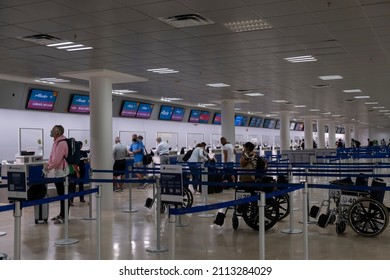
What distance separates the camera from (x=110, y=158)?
40.1 feet

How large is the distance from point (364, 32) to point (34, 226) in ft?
23.6

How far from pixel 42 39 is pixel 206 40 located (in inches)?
120

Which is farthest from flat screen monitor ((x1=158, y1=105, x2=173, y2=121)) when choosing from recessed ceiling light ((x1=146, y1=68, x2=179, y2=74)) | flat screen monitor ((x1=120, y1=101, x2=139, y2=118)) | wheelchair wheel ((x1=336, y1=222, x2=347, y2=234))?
wheelchair wheel ((x1=336, y1=222, x2=347, y2=234))

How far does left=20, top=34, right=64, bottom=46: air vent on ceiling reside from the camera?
8.18 meters

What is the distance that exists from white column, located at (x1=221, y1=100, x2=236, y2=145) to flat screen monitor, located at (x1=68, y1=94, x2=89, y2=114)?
232 inches

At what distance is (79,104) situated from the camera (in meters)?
17.2

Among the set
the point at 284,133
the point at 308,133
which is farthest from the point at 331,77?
the point at 308,133

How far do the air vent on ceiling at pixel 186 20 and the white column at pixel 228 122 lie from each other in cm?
1236

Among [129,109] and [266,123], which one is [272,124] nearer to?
[266,123]

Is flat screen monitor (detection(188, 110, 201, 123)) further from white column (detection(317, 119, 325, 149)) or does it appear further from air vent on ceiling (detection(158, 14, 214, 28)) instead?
air vent on ceiling (detection(158, 14, 214, 28))

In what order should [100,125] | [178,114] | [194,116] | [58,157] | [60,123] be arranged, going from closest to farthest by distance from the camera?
[58,157]
[100,125]
[60,123]
[178,114]
[194,116]

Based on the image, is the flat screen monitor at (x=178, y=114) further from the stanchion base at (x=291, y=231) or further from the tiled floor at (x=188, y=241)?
the stanchion base at (x=291, y=231)

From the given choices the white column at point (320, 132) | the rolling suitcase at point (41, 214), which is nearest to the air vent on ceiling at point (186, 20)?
the rolling suitcase at point (41, 214)
